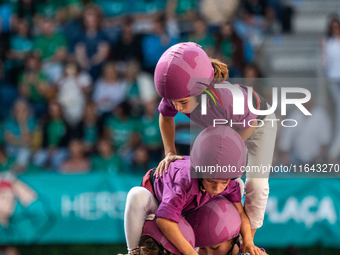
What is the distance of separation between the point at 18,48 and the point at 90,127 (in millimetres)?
1725

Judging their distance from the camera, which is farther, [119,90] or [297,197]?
[119,90]

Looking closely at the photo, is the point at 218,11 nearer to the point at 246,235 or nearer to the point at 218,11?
the point at 218,11

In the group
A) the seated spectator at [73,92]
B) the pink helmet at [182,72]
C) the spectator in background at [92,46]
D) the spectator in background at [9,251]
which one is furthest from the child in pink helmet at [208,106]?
the spectator in background at [92,46]

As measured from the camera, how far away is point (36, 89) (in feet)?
19.3

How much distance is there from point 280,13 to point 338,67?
1.34 meters

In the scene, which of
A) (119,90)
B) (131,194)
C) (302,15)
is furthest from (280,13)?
(131,194)

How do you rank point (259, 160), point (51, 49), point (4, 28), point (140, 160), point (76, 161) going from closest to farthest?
point (259, 160)
point (140, 160)
point (76, 161)
point (51, 49)
point (4, 28)

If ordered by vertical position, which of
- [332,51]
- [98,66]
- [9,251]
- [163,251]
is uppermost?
[163,251]

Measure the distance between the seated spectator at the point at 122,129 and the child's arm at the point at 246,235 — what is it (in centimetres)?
319

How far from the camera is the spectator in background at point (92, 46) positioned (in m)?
5.91

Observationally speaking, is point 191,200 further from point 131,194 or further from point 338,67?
point 338,67

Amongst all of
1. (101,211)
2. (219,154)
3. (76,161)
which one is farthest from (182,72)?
(76,161)

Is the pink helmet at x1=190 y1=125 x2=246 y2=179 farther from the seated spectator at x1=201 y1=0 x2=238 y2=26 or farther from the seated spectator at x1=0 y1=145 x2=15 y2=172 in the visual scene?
the seated spectator at x1=201 y1=0 x2=238 y2=26

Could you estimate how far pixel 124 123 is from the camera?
5.36 m
